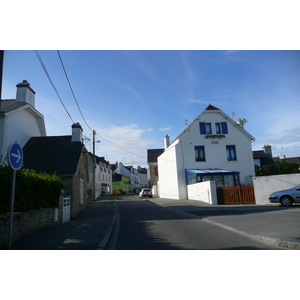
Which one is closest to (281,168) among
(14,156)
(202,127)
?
(202,127)

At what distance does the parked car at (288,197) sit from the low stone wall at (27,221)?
12.8 meters

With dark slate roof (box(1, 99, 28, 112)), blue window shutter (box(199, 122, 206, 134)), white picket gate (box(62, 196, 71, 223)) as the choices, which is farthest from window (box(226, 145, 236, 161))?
dark slate roof (box(1, 99, 28, 112))

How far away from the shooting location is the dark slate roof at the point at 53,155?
1479 centimetres

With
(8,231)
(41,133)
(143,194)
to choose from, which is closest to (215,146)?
(143,194)

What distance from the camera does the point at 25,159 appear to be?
54.3ft

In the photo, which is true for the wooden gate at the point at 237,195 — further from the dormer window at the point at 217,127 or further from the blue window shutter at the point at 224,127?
the blue window shutter at the point at 224,127

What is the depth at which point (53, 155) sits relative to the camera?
1666 cm

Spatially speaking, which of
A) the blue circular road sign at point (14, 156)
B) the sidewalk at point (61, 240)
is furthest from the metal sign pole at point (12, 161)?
the sidewalk at point (61, 240)

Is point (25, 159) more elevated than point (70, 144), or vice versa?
point (70, 144)

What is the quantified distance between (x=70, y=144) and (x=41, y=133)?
5.98 meters

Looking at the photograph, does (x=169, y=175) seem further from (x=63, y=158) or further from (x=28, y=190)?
(x=28, y=190)

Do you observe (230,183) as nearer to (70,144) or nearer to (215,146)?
(215,146)

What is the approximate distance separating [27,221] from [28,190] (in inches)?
37.0

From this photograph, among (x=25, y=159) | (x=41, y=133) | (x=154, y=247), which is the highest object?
(x=41, y=133)
